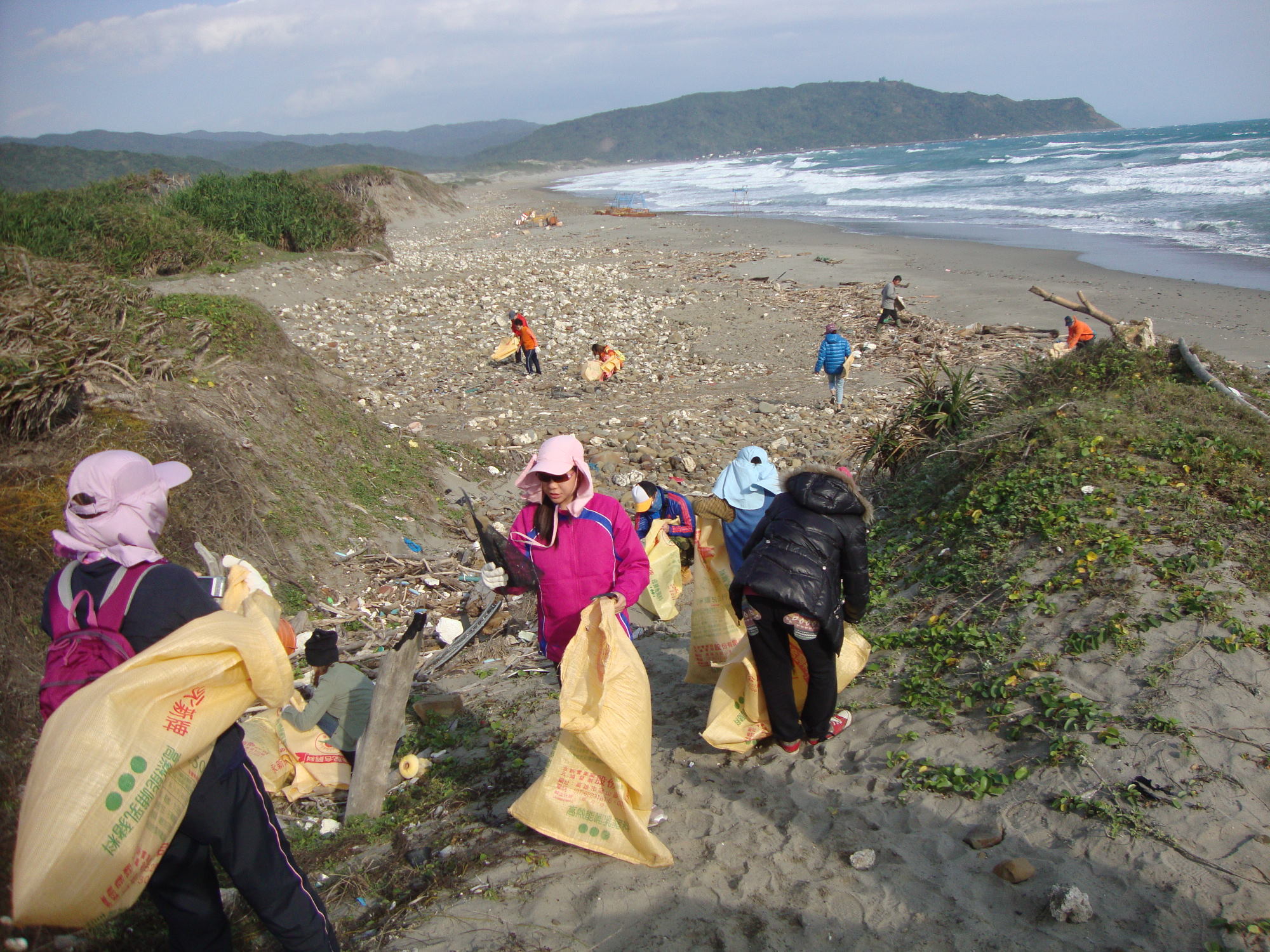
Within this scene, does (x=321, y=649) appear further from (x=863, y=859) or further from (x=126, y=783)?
(x=863, y=859)

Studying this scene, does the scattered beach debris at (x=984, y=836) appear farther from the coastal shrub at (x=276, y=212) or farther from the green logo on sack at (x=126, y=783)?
the coastal shrub at (x=276, y=212)

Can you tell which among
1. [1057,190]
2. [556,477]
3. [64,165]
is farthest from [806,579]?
[64,165]

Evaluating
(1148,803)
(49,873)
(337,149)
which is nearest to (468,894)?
(49,873)

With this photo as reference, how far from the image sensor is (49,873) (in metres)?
1.83

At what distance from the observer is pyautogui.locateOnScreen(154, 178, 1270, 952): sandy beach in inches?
101

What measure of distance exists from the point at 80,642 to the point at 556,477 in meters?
1.62

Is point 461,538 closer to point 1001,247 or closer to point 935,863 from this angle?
point 935,863

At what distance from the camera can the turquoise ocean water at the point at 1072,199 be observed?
69.7ft

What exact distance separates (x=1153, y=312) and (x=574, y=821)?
1602 cm

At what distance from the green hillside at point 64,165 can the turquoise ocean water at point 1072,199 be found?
3652 centimetres

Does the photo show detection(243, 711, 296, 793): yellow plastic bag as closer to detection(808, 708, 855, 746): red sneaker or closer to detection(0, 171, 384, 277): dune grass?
detection(808, 708, 855, 746): red sneaker

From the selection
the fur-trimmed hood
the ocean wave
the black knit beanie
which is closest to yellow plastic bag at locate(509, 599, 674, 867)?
the fur-trimmed hood

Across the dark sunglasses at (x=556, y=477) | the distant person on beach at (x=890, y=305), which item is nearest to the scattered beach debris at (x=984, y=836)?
the dark sunglasses at (x=556, y=477)

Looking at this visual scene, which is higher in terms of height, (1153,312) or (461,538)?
(1153,312)
